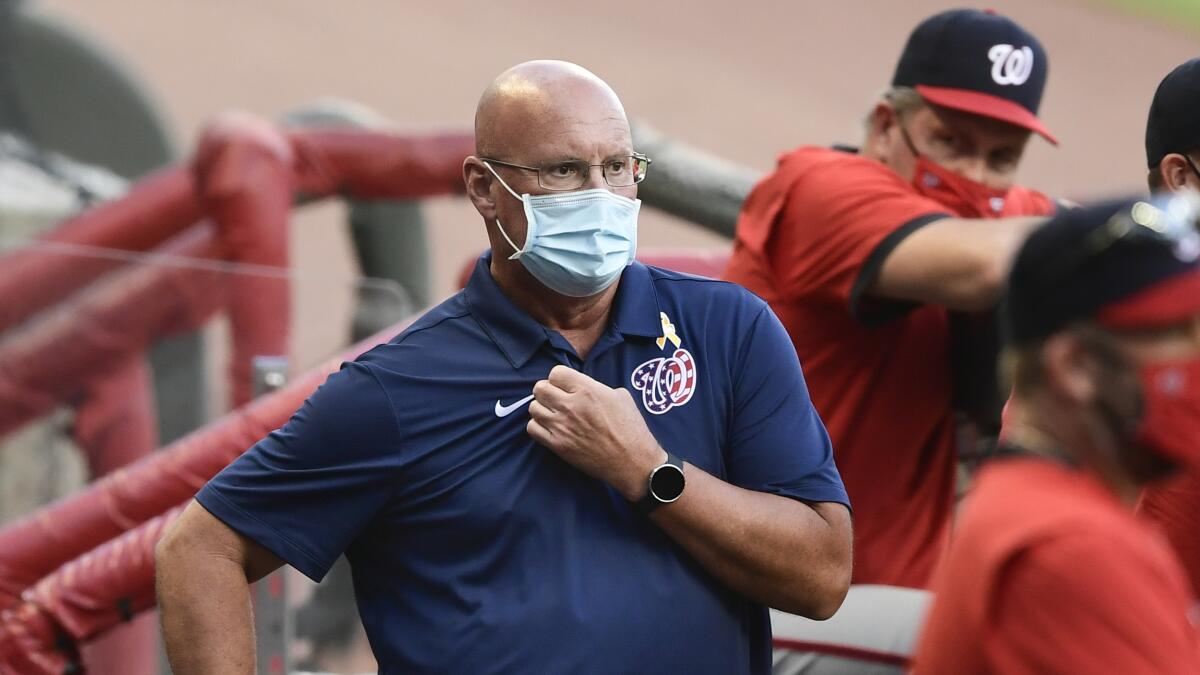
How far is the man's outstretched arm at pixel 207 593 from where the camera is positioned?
2832mm

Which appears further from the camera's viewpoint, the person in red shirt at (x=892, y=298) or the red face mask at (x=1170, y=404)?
the person in red shirt at (x=892, y=298)

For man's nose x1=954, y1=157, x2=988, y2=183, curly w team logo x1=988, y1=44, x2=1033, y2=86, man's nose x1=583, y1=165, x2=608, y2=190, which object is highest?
curly w team logo x1=988, y1=44, x2=1033, y2=86

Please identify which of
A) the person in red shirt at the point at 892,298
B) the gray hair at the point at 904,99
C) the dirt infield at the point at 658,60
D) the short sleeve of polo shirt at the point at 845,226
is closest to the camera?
the short sleeve of polo shirt at the point at 845,226

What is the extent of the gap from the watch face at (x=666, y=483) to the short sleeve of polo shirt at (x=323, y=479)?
1.37 feet

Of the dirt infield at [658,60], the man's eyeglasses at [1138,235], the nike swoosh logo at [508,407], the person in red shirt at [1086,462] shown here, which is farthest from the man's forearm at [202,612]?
the dirt infield at [658,60]

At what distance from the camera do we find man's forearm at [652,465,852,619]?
2721 millimetres

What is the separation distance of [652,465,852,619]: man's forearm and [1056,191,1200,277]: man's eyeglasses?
919 mm

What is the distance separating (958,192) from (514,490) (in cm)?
136

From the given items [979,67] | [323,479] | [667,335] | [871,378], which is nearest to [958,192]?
[979,67]

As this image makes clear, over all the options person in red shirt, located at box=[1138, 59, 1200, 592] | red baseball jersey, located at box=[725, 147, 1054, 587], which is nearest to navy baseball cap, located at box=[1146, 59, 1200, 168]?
person in red shirt, located at box=[1138, 59, 1200, 592]

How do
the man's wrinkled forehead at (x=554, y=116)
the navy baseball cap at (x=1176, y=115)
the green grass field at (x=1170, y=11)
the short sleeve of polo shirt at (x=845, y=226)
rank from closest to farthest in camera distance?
the man's wrinkled forehead at (x=554, y=116) → the navy baseball cap at (x=1176, y=115) → the short sleeve of polo shirt at (x=845, y=226) → the green grass field at (x=1170, y=11)

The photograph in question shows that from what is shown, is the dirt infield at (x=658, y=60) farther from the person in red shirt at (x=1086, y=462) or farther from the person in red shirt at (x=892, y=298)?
the person in red shirt at (x=1086, y=462)

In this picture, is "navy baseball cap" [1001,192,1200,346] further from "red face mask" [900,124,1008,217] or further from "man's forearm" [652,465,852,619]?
"red face mask" [900,124,1008,217]

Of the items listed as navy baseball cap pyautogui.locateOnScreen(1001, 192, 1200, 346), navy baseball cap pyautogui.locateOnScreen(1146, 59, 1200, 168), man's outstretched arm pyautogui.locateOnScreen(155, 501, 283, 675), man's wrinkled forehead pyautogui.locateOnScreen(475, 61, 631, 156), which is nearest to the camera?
navy baseball cap pyautogui.locateOnScreen(1001, 192, 1200, 346)
